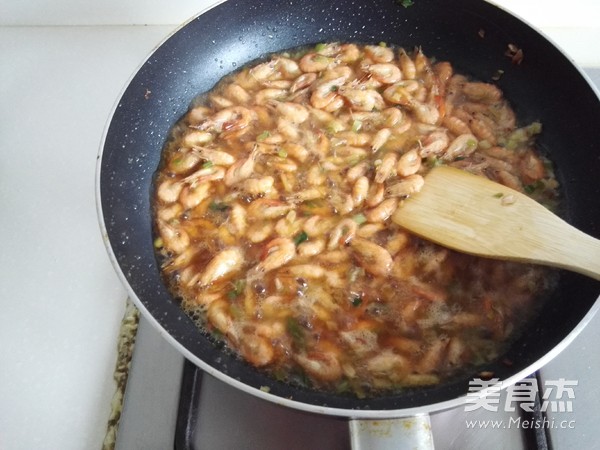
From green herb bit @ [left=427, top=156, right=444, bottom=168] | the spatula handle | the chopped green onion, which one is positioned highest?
the chopped green onion

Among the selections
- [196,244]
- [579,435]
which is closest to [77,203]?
[196,244]

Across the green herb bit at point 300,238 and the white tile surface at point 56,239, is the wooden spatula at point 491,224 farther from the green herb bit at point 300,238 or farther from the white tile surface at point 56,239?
the white tile surface at point 56,239

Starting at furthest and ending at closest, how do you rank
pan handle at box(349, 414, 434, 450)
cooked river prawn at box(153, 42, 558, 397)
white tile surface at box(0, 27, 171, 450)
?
white tile surface at box(0, 27, 171, 450)
cooked river prawn at box(153, 42, 558, 397)
pan handle at box(349, 414, 434, 450)

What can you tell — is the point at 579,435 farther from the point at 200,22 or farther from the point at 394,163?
the point at 200,22

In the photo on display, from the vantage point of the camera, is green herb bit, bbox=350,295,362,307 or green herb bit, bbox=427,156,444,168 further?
green herb bit, bbox=427,156,444,168

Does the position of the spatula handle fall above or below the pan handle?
above

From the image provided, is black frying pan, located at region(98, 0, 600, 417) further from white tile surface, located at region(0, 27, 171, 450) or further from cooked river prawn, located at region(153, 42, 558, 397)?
white tile surface, located at region(0, 27, 171, 450)

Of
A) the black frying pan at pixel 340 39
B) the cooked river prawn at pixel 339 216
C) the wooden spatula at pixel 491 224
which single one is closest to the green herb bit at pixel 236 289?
the cooked river prawn at pixel 339 216

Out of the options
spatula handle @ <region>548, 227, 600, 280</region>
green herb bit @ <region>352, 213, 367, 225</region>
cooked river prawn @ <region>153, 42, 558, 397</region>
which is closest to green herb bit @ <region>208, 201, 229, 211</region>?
cooked river prawn @ <region>153, 42, 558, 397</region>
